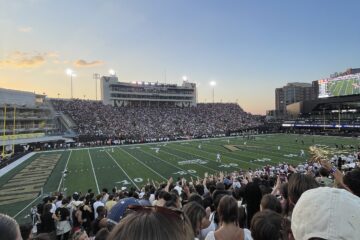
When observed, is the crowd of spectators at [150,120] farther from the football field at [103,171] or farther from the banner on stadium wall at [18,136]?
the football field at [103,171]

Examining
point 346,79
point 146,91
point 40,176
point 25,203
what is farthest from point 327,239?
point 146,91

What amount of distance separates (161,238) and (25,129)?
2373 inches

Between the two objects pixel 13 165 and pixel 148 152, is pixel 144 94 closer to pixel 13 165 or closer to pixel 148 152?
pixel 148 152

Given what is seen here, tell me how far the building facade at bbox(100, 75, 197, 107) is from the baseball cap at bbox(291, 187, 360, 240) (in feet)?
273

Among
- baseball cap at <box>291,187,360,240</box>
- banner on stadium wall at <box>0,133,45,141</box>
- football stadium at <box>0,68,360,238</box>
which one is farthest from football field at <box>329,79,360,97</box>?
baseball cap at <box>291,187,360,240</box>

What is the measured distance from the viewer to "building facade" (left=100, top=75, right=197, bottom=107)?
82750 mm

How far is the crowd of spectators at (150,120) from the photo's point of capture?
2405 inches

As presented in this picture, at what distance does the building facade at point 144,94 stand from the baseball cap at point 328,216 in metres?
83.1

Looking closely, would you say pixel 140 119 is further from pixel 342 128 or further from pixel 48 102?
pixel 342 128

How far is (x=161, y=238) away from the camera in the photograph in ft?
4.03

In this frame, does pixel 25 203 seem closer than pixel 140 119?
Yes

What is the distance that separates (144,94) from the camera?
87062 millimetres

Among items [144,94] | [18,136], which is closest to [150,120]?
[144,94]

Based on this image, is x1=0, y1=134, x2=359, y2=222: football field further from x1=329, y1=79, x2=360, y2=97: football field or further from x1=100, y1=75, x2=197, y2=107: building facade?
x1=100, y1=75, x2=197, y2=107: building facade
